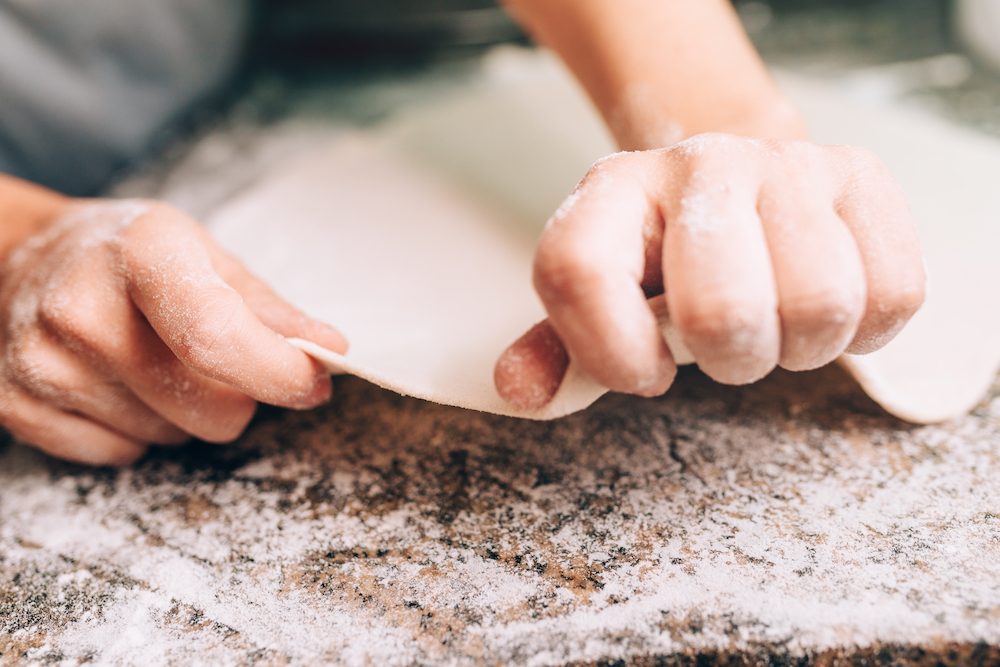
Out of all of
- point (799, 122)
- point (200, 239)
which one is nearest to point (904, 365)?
point (799, 122)

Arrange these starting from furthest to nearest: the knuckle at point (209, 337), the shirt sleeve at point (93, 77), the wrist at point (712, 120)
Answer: the shirt sleeve at point (93, 77) < the wrist at point (712, 120) < the knuckle at point (209, 337)

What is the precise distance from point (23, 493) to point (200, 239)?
Result: 0.98 ft

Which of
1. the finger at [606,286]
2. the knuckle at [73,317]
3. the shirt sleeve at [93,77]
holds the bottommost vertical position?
the finger at [606,286]

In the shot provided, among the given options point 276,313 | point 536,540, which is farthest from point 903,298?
point 276,313

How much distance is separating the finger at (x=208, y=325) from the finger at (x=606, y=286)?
23 centimetres

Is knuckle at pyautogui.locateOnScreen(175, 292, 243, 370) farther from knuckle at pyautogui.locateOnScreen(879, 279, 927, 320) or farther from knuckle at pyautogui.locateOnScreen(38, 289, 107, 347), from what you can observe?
knuckle at pyautogui.locateOnScreen(879, 279, 927, 320)

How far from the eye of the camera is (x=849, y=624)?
38cm

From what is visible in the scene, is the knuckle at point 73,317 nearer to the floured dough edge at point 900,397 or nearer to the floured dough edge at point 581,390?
the floured dough edge at point 581,390

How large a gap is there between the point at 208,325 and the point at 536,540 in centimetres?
30

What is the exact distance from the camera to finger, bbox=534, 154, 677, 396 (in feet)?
1.15

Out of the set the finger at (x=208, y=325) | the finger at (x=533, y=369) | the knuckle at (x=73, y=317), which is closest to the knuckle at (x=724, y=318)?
the finger at (x=533, y=369)

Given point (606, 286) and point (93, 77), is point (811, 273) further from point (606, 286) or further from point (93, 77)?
point (93, 77)

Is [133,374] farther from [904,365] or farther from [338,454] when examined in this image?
[904,365]

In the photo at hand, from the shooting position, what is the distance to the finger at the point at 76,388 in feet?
1.75
